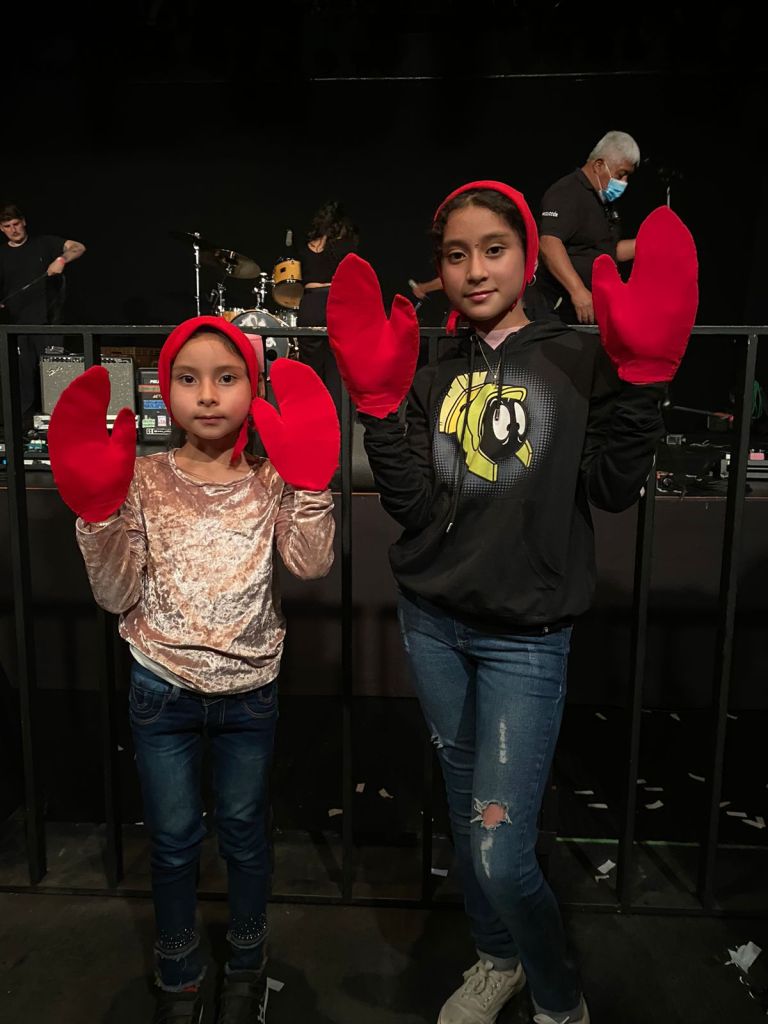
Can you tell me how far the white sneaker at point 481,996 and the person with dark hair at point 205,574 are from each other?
32 cm

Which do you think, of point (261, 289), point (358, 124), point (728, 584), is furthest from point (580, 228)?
point (358, 124)

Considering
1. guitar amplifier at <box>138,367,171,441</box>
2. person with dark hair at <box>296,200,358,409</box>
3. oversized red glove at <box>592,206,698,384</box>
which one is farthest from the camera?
person with dark hair at <box>296,200,358,409</box>

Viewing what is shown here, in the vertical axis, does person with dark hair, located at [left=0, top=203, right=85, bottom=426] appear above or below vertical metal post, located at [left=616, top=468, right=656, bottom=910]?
above

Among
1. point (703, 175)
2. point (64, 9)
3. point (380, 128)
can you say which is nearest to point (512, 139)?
point (380, 128)

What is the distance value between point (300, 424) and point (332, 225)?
4.14 metres

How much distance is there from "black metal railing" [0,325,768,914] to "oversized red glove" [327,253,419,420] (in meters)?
0.31

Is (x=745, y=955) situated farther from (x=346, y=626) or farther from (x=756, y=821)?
(x=346, y=626)

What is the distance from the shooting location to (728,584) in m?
1.49

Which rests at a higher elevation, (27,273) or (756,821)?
(27,273)

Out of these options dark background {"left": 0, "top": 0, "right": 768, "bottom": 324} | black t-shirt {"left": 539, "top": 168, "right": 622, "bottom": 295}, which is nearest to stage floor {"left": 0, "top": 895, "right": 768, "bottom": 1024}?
black t-shirt {"left": 539, "top": 168, "right": 622, "bottom": 295}

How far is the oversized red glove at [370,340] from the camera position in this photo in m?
1.04

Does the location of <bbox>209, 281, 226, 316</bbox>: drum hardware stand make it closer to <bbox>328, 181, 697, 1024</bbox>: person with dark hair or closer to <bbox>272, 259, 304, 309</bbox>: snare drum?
<bbox>272, 259, 304, 309</bbox>: snare drum

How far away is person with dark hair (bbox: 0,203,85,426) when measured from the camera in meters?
5.03

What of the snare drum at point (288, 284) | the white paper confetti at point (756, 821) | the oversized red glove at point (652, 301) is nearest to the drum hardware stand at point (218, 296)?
the snare drum at point (288, 284)
